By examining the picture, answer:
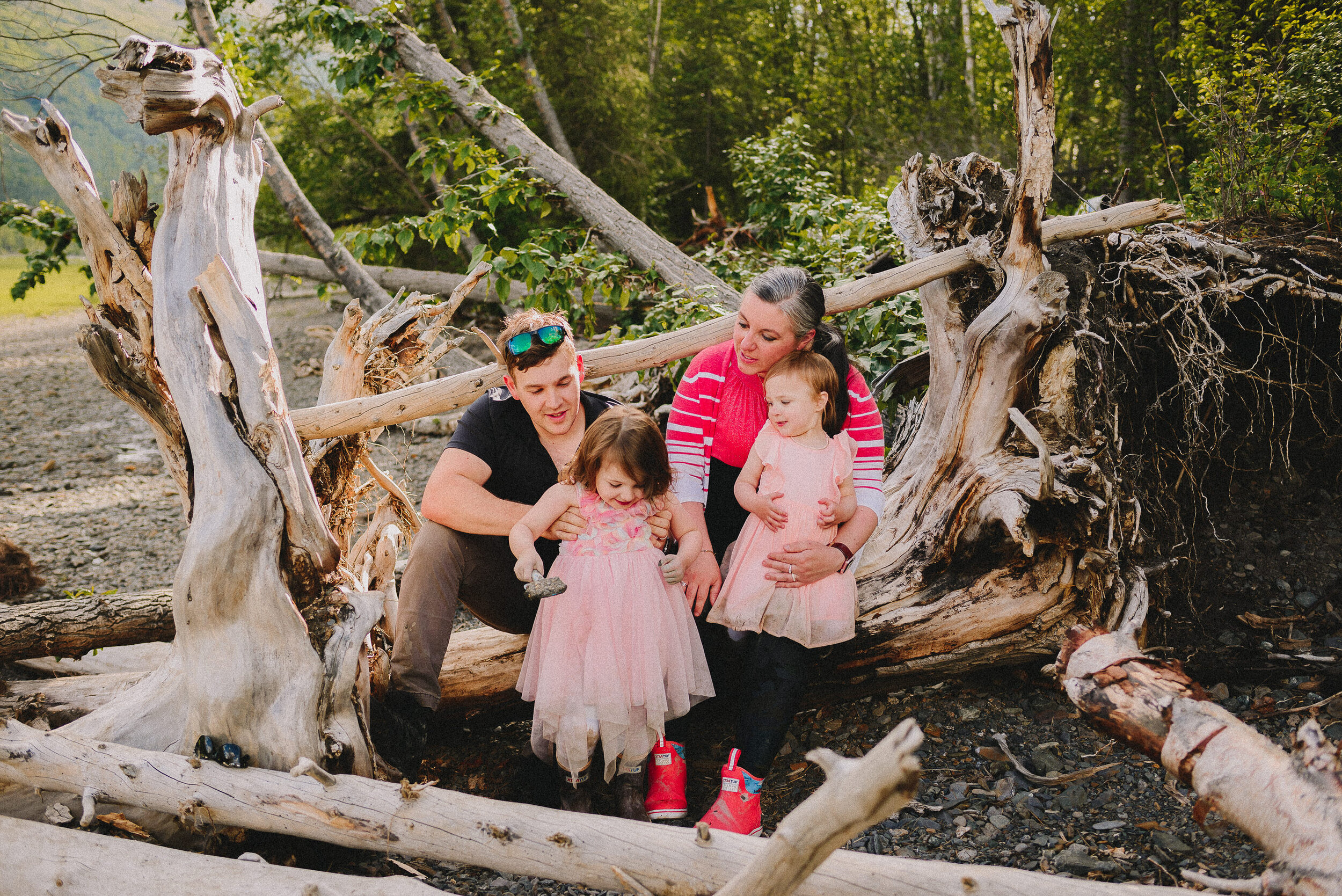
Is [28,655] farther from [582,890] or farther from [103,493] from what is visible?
[103,493]

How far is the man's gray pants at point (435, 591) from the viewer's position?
2.76 meters

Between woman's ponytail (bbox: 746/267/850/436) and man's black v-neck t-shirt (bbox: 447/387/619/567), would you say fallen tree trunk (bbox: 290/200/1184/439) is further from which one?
woman's ponytail (bbox: 746/267/850/436)

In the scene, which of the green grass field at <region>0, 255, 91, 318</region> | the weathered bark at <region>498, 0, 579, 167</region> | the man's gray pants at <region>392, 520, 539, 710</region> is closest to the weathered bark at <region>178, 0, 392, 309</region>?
the weathered bark at <region>498, 0, 579, 167</region>

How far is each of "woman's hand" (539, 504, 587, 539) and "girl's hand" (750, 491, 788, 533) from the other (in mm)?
548

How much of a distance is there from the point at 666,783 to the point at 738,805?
27 cm

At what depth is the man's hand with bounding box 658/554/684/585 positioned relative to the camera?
2637 millimetres

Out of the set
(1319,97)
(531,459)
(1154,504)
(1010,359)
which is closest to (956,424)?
(1010,359)

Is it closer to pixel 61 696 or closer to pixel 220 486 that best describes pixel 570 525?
pixel 220 486

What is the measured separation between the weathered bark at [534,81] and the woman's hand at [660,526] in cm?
823

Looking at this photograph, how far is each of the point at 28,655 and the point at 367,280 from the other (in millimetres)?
5072

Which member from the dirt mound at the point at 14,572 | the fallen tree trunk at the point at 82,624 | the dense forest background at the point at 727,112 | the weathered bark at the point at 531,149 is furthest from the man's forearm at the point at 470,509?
the weathered bark at the point at 531,149

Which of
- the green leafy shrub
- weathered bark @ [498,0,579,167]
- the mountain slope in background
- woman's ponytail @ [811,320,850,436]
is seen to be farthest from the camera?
weathered bark @ [498,0,579,167]

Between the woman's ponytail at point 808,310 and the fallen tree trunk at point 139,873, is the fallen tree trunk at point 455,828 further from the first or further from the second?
the woman's ponytail at point 808,310

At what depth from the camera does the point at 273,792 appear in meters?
2.37
